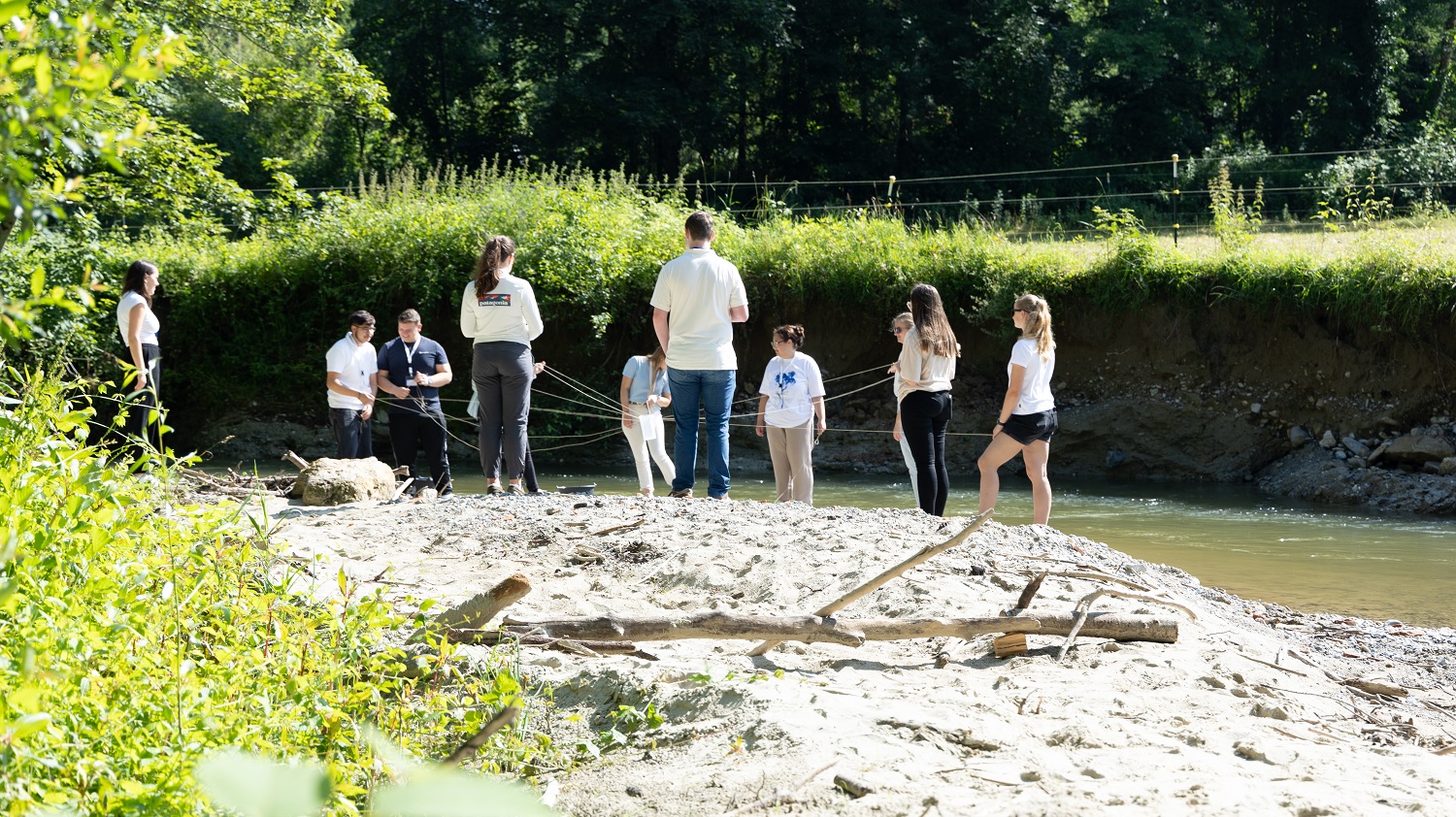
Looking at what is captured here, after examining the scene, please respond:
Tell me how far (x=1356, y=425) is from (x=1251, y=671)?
1158cm

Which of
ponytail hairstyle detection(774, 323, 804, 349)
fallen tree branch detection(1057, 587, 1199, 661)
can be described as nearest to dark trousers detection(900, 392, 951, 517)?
ponytail hairstyle detection(774, 323, 804, 349)

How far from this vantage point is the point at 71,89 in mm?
2062

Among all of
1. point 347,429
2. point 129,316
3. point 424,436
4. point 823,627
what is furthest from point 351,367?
point 823,627

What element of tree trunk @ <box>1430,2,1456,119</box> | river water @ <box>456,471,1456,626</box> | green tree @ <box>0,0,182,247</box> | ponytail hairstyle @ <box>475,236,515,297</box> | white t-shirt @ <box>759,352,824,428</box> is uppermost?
tree trunk @ <box>1430,2,1456,119</box>

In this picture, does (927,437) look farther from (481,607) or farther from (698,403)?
(481,607)

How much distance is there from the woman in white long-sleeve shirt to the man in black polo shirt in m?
1.07

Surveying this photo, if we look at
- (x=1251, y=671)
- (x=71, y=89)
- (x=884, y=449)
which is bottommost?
(x=884, y=449)

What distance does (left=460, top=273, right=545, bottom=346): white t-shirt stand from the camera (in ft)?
29.4

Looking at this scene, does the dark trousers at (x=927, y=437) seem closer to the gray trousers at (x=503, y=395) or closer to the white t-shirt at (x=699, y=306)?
the white t-shirt at (x=699, y=306)

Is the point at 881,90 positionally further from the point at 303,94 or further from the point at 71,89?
the point at 71,89

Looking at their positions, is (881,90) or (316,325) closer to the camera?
(316,325)

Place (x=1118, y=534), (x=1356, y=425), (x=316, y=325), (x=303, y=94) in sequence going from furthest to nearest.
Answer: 1. (x=316, y=325)
2. (x=303, y=94)
3. (x=1356, y=425)
4. (x=1118, y=534)

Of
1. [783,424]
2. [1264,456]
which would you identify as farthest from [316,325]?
[1264,456]

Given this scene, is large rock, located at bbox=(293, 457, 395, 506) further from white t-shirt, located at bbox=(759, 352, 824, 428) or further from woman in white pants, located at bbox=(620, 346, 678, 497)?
white t-shirt, located at bbox=(759, 352, 824, 428)
